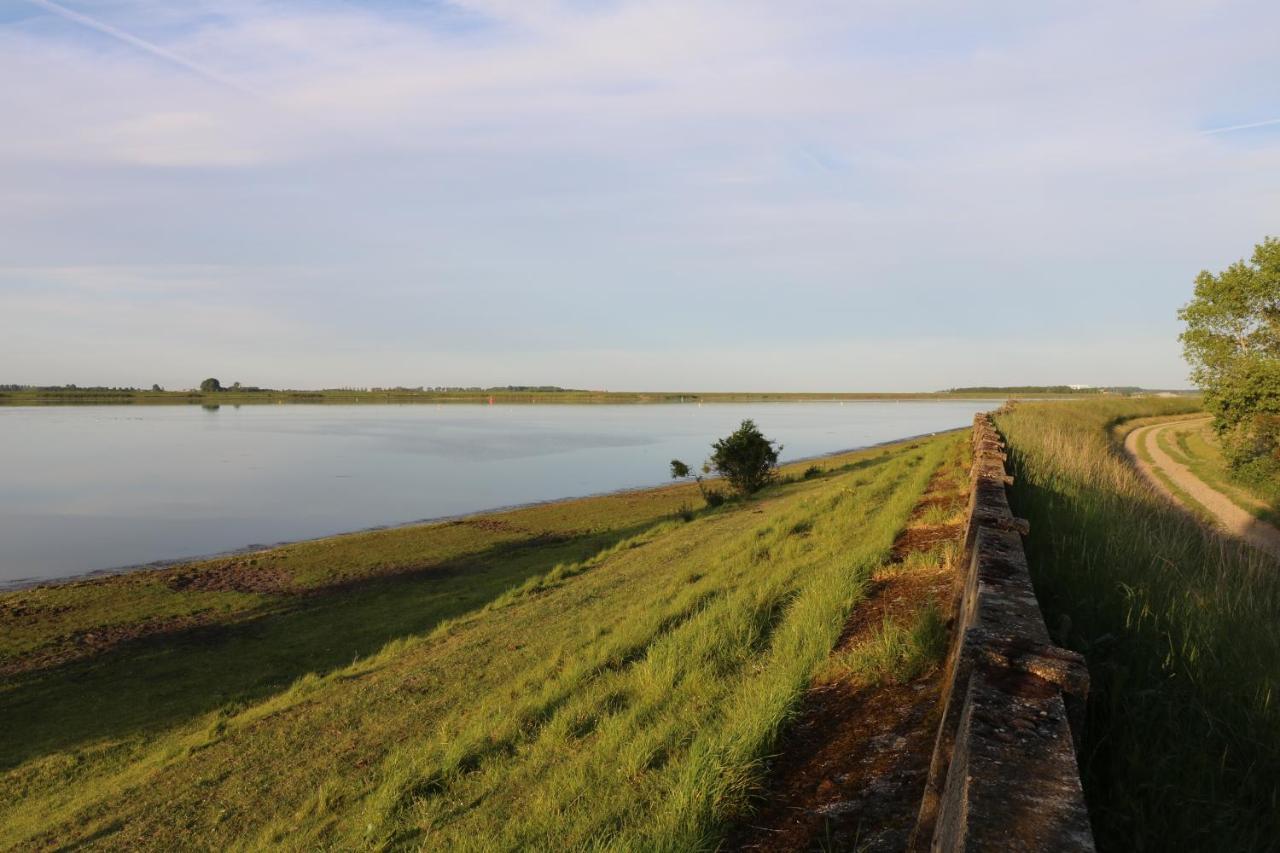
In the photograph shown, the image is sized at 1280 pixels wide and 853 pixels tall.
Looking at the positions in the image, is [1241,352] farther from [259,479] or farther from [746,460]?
[259,479]

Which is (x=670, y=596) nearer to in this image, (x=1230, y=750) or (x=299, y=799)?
(x=299, y=799)

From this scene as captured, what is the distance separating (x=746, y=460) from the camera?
32.6m

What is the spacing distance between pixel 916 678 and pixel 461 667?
25.7ft

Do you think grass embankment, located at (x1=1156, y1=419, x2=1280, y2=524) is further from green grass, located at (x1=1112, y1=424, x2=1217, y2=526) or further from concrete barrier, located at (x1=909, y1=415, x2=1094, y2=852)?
concrete barrier, located at (x1=909, y1=415, x2=1094, y2=852)

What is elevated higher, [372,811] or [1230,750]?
[1230,750]

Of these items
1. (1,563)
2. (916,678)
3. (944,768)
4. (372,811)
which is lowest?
(1,563)

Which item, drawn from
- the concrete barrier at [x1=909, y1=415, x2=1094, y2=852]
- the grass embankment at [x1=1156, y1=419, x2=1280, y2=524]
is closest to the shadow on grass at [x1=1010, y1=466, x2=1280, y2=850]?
the concrete barrier at [x1=909, y1=415, x2=1094, y2=852]

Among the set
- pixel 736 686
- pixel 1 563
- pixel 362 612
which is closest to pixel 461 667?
pixel 736 686

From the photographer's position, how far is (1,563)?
2875cm

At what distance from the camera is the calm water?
33875mm

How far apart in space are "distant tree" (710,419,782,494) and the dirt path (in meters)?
14.4

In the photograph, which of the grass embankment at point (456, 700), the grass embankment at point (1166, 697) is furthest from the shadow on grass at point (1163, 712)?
the grass embankment at point (456, 700)

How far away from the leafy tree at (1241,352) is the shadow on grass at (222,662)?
2155 cm

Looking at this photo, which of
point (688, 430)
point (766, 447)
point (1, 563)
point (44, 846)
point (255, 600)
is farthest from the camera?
point (688, 430)
